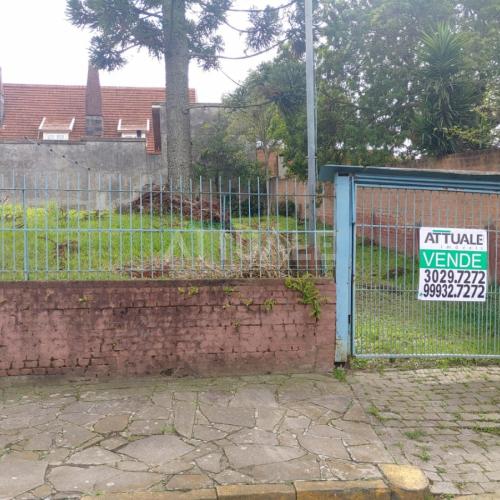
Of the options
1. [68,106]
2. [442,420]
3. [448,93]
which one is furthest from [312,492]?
[68,106]

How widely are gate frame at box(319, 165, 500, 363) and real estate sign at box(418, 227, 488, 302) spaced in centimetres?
57

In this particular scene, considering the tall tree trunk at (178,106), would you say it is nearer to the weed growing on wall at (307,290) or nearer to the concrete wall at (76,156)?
the weed growing on wall at (307,290)

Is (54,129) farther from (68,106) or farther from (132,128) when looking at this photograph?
(132,128)

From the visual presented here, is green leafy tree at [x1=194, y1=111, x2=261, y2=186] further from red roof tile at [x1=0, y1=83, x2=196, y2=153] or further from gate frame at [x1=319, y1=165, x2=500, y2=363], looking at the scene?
gate frame at [x1=319, y1=165, x2=500, y2=363]

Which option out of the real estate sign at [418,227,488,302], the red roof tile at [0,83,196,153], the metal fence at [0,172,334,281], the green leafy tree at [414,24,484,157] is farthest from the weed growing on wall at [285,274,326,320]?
the red roof tile at [0,83,196,153]

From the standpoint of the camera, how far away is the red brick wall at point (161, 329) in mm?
5273

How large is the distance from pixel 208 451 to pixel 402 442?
5.06ft

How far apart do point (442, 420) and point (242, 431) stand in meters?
1.77

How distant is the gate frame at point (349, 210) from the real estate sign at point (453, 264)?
57cm

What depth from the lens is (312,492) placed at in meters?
3.50

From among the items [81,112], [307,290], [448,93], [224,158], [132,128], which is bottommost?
[307,290]

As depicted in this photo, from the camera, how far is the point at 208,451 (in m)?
4.04

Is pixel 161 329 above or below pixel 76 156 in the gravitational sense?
below

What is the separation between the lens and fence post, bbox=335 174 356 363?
18.7 feet
